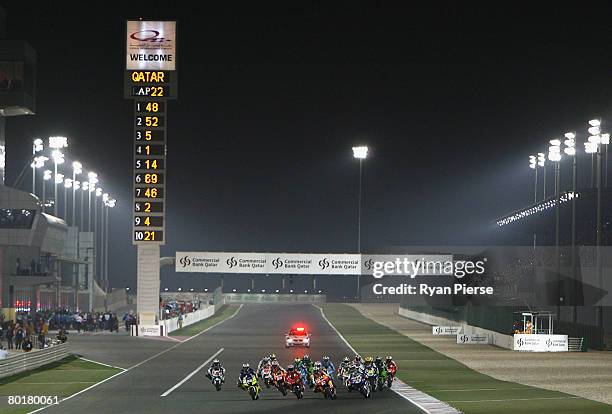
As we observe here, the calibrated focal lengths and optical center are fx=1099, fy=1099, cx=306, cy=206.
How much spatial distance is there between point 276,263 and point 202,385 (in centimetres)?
3641

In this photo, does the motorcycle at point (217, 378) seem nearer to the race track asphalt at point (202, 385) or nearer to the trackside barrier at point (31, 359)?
the race track asphalt at point (202, 385)

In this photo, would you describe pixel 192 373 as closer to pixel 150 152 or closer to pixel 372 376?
pixel 372 376

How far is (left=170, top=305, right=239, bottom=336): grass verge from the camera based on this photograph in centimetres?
7544

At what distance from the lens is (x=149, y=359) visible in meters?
50.2

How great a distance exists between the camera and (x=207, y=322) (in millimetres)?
92000

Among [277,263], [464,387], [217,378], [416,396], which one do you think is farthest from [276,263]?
[416,396]

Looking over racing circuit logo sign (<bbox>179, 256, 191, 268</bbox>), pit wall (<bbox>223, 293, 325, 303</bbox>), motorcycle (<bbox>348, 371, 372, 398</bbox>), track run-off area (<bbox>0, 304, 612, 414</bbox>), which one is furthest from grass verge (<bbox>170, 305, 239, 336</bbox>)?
motorcycle (<bbox>348, 371, 372, 398</bbox>)

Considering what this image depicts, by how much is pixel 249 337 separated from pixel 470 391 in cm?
3563

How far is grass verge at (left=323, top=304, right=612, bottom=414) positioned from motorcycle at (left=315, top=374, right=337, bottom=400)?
3377 millimetres

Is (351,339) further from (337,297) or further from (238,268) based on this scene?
(337,297)

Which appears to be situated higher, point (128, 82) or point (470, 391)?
point (128, 82)

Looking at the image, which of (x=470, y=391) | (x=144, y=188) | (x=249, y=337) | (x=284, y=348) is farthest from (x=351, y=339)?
(x=470, y=391)

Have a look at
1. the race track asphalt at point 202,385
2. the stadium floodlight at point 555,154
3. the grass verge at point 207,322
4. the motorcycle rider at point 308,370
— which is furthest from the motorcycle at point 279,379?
the grass verge at point 207,322

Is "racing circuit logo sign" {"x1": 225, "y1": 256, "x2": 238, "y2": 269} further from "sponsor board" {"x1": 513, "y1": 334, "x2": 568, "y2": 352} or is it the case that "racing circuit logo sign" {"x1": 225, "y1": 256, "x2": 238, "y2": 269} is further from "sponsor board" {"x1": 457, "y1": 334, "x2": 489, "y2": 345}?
"sponsor board" {"x1": 513, "y1": 334, "x2": 568, "y2": 352}
